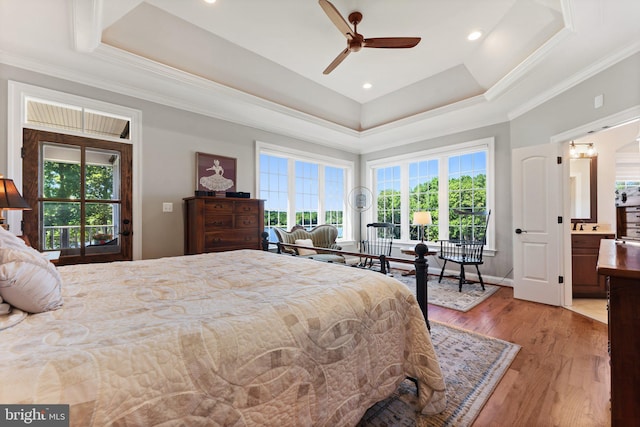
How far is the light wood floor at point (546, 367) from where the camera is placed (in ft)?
4.85

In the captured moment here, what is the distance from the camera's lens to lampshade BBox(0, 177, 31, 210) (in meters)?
1.98

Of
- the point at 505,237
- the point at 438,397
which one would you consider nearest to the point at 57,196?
the point at 438,397

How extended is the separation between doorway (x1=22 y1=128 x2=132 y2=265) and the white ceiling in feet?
2.46

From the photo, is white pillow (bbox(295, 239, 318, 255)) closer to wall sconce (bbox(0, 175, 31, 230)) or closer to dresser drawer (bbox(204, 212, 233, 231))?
dresser drawer (bbox(204, 212, 233, 231))

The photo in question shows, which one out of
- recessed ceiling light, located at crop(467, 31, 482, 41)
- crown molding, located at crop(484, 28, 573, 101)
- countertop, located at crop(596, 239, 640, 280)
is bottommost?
countertop, located at crop(596, 239, 640, 280)

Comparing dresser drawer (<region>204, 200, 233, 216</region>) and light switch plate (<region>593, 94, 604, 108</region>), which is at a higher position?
light switch plate (<region>593, 94, 604, 108</region>)

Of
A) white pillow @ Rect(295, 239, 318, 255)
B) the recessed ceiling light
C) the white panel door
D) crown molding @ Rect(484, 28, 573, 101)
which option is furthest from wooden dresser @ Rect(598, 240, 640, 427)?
white pillow @ Rect(295, 239, 318, 255)

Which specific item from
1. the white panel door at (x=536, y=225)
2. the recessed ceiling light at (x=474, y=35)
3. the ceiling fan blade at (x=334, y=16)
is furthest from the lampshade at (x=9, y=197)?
the white panel door at (x=536, y=225)

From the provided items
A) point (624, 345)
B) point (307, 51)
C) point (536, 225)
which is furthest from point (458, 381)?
point (307, 51)

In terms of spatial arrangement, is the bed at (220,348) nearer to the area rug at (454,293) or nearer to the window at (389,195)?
the area rug at (454,293)

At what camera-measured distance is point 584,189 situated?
13.0ft

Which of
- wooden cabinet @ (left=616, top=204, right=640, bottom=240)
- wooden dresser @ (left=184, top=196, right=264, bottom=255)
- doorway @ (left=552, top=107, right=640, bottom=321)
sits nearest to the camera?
wooden cabinet @ (left=616, top=204, right=640, bottom=240)

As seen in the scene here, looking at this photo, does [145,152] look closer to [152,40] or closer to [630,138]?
[152,40]

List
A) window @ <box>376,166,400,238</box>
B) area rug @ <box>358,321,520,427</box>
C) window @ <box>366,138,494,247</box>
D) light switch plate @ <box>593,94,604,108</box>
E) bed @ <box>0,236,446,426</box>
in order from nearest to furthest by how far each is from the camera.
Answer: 1. bed @ <box>0,236,446,426</box>
2. area rug @ <box>358,321,520,427</box>
3. light switch plate @ <box>593,94,604,108</box>
4. window @ <box>366,138,494,247</box>
5. window @ <box>376,166,400,238</box>
